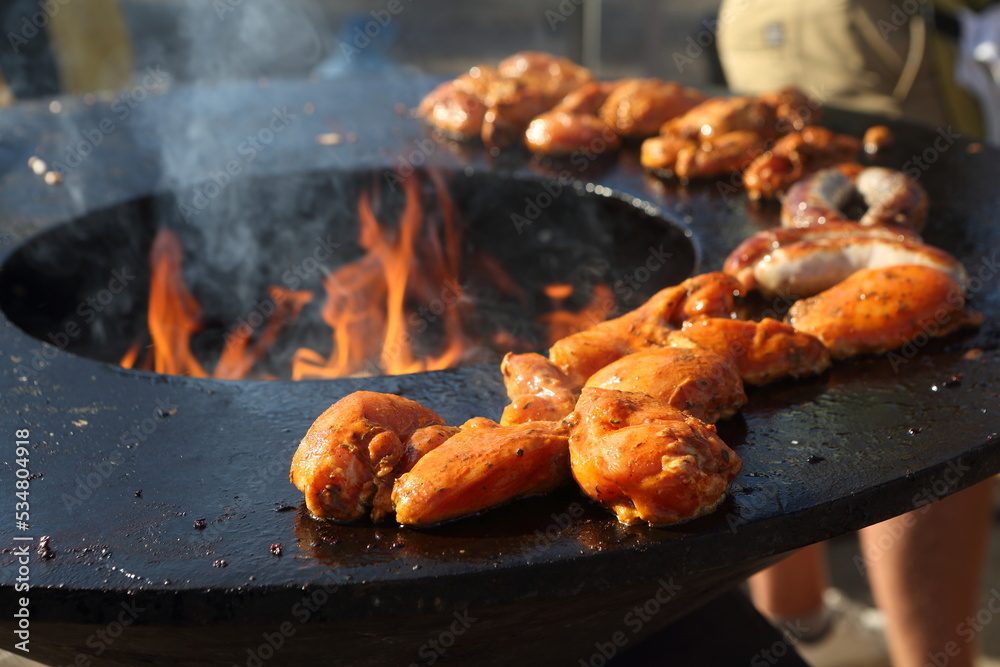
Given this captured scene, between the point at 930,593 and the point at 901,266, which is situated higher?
the point at 901,266

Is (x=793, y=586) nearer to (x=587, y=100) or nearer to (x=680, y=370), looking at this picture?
(x=587, y=100)

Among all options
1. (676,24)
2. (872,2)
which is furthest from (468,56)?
(872,2)

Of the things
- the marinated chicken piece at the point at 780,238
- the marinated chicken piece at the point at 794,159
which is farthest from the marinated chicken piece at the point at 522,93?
the marinated chicken piece at the point at 780,238

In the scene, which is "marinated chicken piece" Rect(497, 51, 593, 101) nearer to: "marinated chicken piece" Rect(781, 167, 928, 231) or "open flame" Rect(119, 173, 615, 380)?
"open flame" Rect(119, 173, 615, 380)

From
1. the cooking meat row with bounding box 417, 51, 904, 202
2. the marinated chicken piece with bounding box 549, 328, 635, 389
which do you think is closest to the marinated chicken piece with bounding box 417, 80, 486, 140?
the cooking meat row with bounding box 417, 51, 904, 202

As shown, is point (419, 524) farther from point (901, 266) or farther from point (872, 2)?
point (872, 2)
